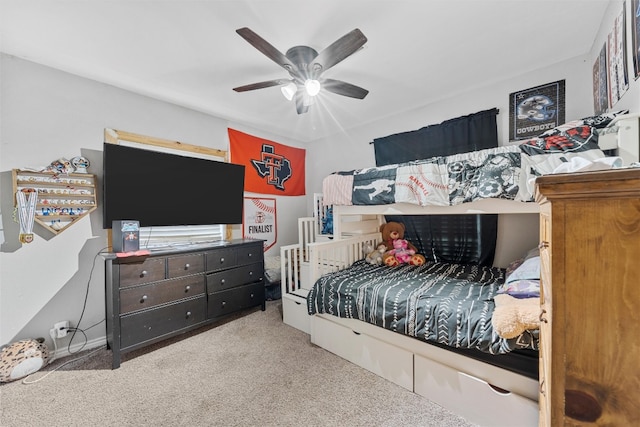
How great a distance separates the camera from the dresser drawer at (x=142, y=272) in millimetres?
2087

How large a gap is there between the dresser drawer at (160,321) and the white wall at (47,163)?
644 mm

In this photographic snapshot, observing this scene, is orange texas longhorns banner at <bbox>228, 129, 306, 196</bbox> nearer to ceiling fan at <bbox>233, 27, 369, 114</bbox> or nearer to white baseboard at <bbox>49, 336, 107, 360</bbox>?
ceiling fan at <bbox>233, 27, 369, 114</bbox>

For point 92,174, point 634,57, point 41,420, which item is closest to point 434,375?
point 634,57

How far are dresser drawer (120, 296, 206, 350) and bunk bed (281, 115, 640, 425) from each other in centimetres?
89

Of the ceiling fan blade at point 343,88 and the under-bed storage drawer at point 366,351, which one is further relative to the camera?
the ceiling fan blade at point 343,88

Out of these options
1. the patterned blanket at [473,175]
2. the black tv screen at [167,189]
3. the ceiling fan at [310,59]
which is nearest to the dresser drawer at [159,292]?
the black tv screen at [167,189]

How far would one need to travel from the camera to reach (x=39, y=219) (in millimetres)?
2105

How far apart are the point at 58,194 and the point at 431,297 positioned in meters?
3.11

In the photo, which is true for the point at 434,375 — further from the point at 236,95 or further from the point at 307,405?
the point at 236,95

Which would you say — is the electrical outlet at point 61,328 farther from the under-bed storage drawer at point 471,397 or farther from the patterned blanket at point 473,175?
the under-bed storage drawer at point 471,397

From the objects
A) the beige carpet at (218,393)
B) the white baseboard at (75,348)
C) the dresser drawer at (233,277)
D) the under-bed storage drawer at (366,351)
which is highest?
the dresser drawer at (233,277)

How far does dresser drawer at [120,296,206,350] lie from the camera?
2.08m

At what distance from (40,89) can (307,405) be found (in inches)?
129

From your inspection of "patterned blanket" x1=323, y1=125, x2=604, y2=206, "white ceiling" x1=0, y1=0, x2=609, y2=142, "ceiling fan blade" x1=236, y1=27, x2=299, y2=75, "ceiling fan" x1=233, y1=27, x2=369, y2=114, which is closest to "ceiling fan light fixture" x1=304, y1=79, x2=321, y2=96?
"ceiling fan" x1=233, y1=27, x2=369, y2=114
